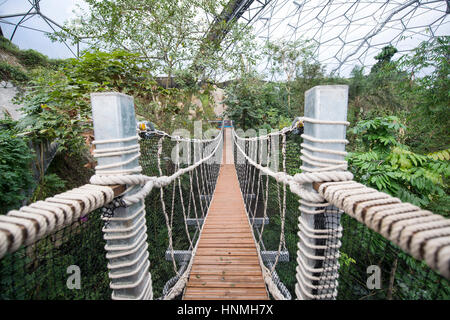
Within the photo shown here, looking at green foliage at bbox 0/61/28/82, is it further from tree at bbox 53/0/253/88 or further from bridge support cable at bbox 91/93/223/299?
bridge support cable at bbox 91/93/223/299

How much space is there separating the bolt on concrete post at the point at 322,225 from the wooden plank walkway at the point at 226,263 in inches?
25.2

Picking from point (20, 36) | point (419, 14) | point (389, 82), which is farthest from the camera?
point (419, 14)

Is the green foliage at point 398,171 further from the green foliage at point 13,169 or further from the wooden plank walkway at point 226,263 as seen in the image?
the green foliage at point 13,169

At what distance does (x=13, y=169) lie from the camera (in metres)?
1.78

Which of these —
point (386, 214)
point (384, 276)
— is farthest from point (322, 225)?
point (384, 276)

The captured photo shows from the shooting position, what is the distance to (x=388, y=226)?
0.32 metres

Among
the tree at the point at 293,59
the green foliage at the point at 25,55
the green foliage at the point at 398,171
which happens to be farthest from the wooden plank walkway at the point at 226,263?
the green foliage at the point at 25,55

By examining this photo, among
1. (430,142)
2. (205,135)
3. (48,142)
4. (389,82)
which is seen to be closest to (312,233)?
(48,142)

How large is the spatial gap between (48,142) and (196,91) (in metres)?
2.49

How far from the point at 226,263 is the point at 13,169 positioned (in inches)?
84.0

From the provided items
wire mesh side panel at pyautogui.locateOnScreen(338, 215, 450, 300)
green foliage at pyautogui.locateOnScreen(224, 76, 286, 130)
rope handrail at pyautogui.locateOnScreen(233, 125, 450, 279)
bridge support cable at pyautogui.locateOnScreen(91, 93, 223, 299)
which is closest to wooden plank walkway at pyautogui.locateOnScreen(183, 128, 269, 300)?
wire mesh side panel at pyautogui.locateOnScreen(338, 215, 450, 300)

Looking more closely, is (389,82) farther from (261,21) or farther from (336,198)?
(336,198)

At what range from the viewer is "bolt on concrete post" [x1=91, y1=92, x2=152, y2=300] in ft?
1.73

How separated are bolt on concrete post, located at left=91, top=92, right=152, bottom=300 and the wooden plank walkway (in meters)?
0.63
